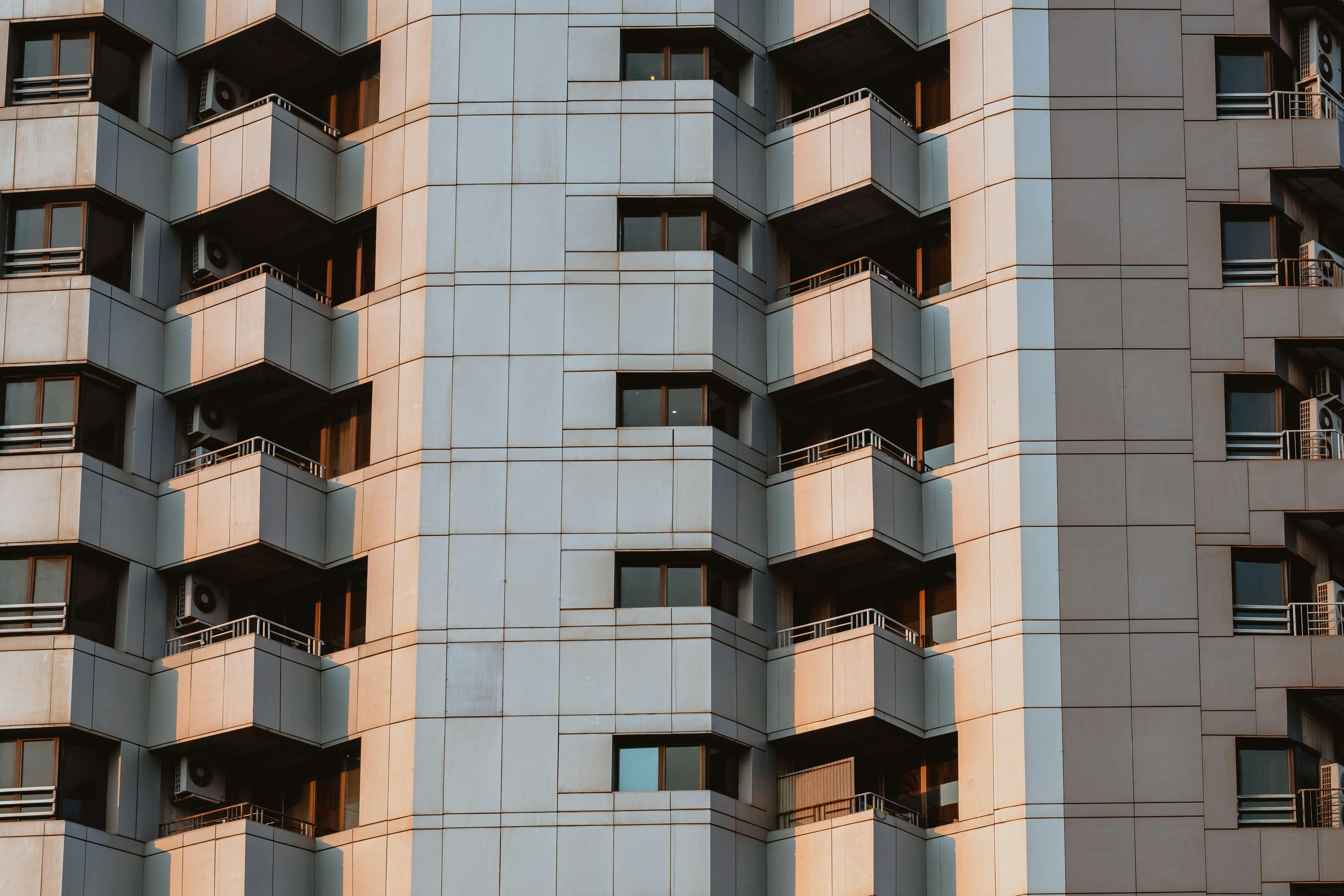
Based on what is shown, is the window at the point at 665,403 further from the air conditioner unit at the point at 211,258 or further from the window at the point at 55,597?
the window at the point at 55,597

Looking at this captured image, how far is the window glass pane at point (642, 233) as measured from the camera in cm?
5650

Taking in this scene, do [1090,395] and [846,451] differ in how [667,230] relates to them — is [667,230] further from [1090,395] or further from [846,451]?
[1090,395]

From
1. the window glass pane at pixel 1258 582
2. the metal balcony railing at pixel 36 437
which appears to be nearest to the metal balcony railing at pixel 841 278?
the window glass pane at pixel 1258 582

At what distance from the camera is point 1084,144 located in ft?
182

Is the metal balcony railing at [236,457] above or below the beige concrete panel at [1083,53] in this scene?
below

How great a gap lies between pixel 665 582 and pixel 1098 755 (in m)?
10.7

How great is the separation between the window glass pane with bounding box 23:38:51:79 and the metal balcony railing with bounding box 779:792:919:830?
26.7m

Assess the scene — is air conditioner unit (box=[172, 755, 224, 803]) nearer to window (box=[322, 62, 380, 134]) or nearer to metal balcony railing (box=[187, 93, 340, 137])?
metal balcony railing (box=[187, 93, 340, 137])

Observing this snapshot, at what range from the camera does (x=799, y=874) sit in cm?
5206

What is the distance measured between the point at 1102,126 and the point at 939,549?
11006 millimetres

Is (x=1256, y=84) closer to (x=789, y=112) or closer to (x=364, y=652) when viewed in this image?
(x=789, y=112)

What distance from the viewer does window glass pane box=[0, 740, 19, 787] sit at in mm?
52812

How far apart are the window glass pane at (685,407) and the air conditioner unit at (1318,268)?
1490 centimetres

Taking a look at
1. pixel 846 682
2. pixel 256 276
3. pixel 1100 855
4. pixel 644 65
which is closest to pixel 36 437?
pixel 256 276
